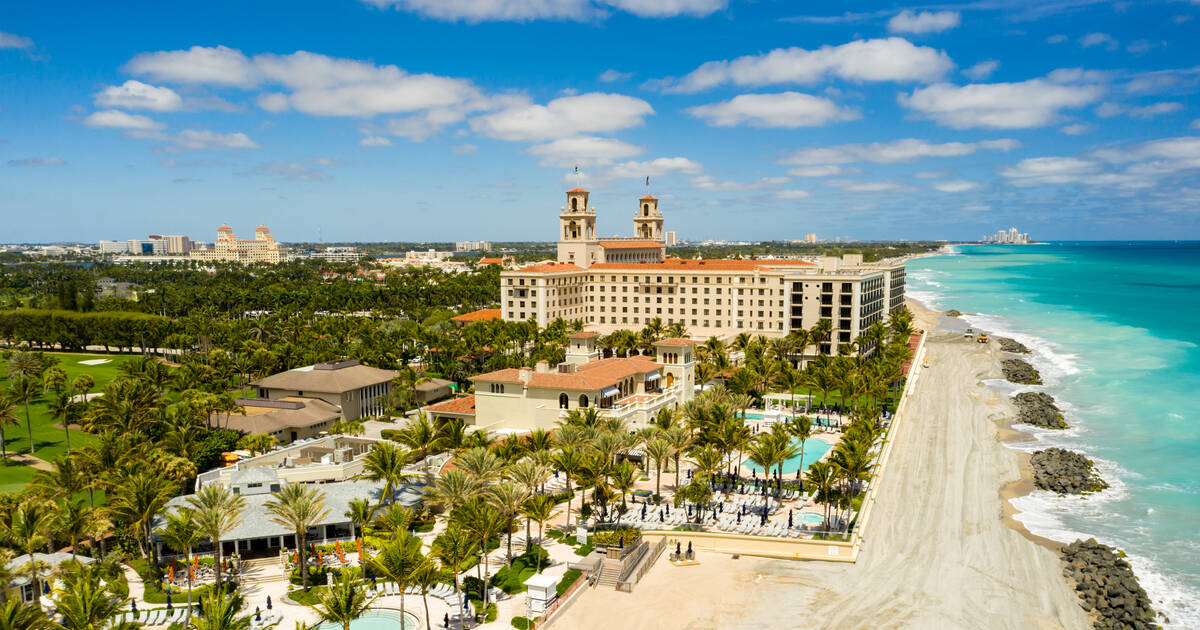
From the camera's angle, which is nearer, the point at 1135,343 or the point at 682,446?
the point at 682,446

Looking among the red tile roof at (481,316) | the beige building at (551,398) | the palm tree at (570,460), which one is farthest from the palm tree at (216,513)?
the red tile roof at (481,316)

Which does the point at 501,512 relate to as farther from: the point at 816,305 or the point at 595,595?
the point at 816,305

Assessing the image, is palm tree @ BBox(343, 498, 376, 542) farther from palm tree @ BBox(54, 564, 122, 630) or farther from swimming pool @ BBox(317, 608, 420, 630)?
palm tree @ BBox(54, 564, 122, 630)

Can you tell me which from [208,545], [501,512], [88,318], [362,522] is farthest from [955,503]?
[88,318]

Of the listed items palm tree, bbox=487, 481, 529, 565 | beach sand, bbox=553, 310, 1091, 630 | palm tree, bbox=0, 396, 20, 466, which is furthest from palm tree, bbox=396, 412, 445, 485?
palm tree, bbox=0, 396, 20, 466

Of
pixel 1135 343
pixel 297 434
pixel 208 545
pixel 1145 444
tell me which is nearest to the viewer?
pixel 208 545

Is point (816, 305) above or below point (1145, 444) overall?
above
